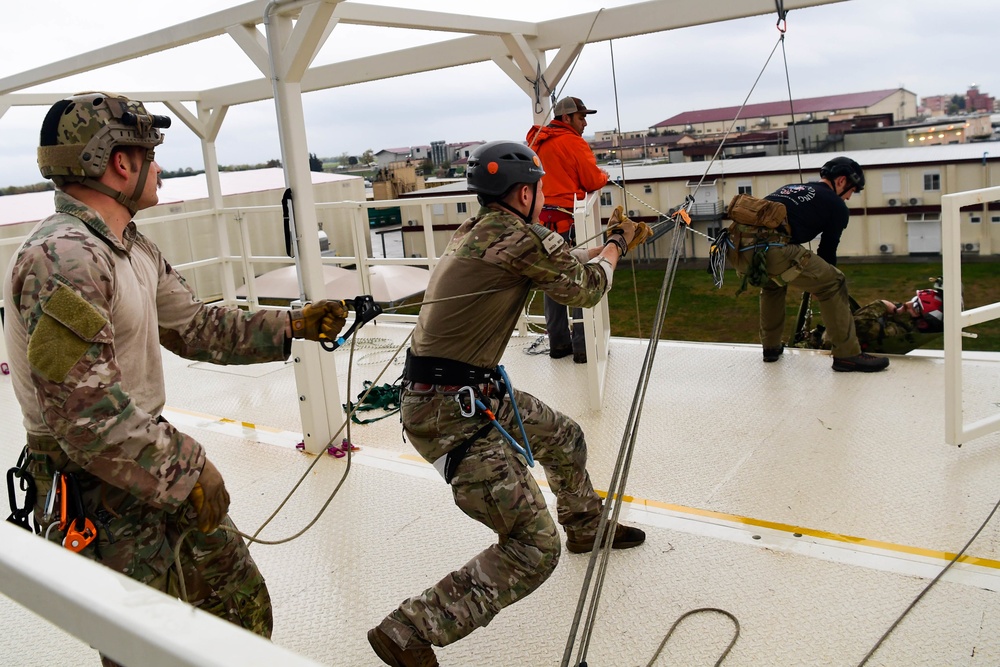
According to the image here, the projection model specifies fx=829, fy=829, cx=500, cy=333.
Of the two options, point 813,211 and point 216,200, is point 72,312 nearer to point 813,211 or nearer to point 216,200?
point 813,211

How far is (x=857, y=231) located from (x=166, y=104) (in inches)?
892

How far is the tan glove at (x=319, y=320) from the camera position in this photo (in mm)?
2684

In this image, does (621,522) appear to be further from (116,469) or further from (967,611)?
(116,469)

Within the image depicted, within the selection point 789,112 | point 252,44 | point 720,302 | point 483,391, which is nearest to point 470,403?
point 483,391

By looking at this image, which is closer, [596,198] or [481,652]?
[481,652]

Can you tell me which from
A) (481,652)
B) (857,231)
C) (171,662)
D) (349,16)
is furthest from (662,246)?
(171,662)

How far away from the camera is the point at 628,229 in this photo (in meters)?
3.49

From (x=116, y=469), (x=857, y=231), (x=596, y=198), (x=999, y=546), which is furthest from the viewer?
(x=857, y=231)

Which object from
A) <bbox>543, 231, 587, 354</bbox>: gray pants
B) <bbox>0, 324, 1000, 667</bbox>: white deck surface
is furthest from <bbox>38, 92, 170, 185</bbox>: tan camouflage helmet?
<bbox>543, 231, 587, 354</bbox>: gray pants

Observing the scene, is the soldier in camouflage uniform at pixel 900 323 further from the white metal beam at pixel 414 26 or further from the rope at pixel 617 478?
the rope at pixel 617 478

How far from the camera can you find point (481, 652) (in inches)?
118

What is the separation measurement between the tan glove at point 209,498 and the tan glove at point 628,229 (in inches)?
76.8

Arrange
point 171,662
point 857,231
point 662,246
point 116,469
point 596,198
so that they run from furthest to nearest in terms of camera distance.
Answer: point 662,246 < point 857,231 < point 596,198 < point 116,469 < point 171,662

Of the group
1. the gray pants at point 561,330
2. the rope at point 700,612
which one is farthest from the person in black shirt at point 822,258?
the rope at point 700,612
